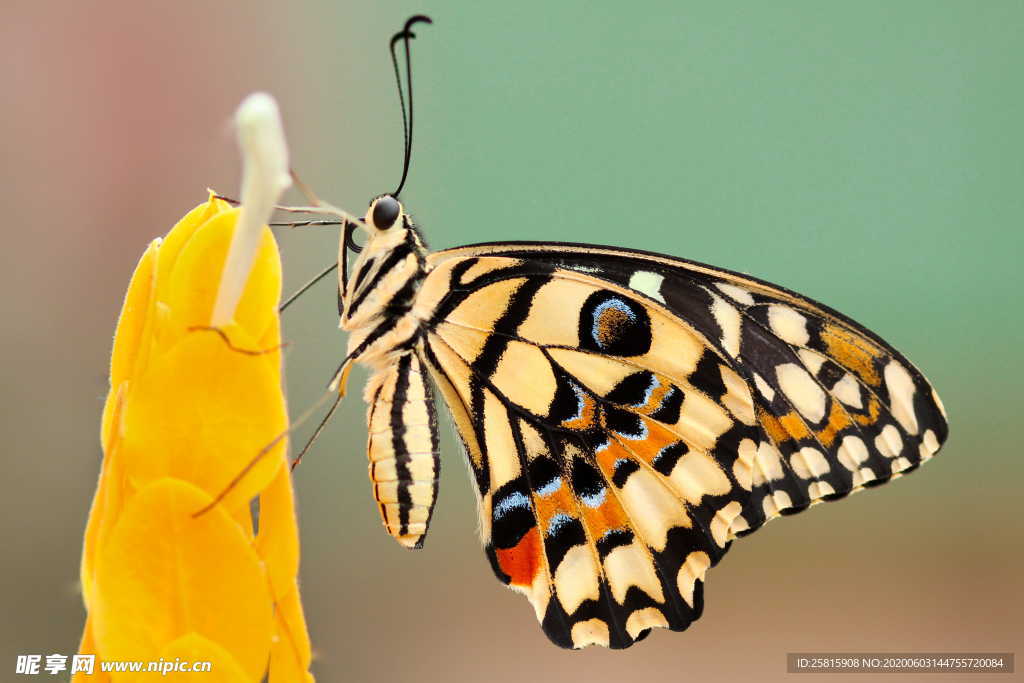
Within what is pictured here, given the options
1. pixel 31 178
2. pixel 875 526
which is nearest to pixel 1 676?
pixel 31 178

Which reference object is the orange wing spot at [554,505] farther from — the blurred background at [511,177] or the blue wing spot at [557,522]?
the blurred background at [511,177]

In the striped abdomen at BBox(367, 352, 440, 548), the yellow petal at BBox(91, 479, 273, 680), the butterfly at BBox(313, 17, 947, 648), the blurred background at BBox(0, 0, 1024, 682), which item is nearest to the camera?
the yellow petal at BBox(91, 479, 273, 680)

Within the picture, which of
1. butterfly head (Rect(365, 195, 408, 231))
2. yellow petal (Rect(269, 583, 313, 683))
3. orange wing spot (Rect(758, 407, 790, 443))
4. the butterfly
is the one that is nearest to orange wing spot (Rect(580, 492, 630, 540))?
the butterfly

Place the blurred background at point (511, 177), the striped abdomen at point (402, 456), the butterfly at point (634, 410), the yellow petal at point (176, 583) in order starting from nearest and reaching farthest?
the yellow petal at point (176, 583), the striped abdomen at point (402, 456), the butterfly at point (634, 410), the blurred background at point (511, 177)

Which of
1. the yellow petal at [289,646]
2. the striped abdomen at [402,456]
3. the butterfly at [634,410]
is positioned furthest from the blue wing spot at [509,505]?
the yellow petal at [289,646]

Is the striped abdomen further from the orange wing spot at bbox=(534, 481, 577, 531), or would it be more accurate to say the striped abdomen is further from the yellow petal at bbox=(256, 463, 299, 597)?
the yellow petal at bbox=(256, 463, 299, 597)
